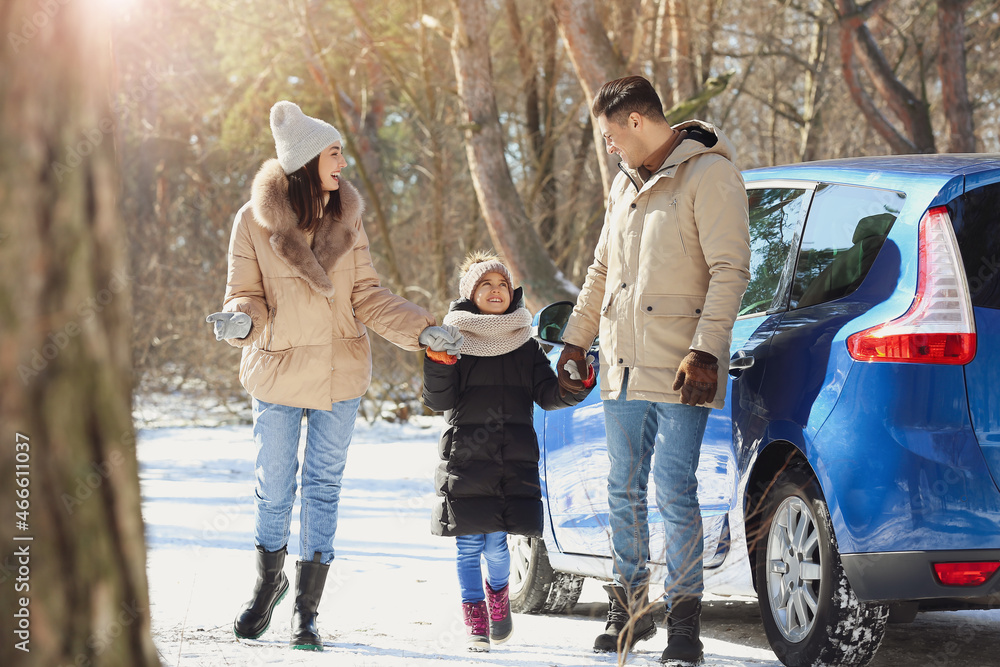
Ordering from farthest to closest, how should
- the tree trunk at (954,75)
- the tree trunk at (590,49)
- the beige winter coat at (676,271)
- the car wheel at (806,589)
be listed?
the tree trunk at (954,75) < the tree trunk at (590,49) < the beige winter coat at (676,271) < the car wheel at (806,589)

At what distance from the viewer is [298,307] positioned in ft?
13.5

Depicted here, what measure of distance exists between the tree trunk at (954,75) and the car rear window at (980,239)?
7816mm

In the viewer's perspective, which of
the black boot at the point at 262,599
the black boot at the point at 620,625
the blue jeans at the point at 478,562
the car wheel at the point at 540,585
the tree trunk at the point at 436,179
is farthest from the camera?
the tree trunk at the point at 436,179

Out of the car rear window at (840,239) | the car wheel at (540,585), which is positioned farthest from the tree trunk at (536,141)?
the car rear window at (840,239)

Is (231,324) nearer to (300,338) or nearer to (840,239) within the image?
(300,338)

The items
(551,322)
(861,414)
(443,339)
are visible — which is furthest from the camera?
(551,322)

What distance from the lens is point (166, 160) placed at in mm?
19281

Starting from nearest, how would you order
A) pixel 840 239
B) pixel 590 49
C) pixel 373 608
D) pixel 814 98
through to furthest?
1. pixel 840 239
2. pixel 373 608
3. pixel 590 49
4. pixel 814 98

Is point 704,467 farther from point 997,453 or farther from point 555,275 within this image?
point 555,275

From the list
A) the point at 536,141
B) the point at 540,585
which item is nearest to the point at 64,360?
the point at 540,585

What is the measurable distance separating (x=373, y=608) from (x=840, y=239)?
2.69m

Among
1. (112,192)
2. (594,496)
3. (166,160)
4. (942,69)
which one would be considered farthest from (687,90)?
(166,160)

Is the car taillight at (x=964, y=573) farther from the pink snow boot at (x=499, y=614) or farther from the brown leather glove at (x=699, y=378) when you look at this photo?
the pink snow boot at (x=499, y=614)

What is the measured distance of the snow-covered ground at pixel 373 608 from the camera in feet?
12.8
